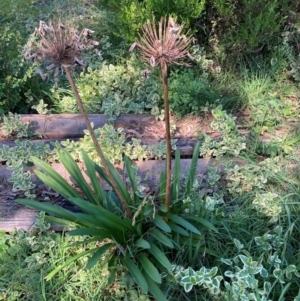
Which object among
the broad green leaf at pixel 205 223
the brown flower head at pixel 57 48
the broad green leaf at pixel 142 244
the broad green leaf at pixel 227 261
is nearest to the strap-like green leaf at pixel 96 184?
the broad green leaf at pixel 142 244

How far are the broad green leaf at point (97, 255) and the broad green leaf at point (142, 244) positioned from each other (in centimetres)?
17

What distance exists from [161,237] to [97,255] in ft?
1.20

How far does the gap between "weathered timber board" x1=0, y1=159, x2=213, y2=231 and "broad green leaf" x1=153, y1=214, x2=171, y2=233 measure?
0.51 meters

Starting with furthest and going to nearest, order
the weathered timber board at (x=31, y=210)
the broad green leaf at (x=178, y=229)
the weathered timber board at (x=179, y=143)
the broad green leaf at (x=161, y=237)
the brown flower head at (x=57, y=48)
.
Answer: the weathered timber board at (x=179, y=143) → the weathered timber board at (x=31, y=210) → the broad green leaf at (x=178, y=229) → the broad green leaf at (x=161, y=237) → the brown flower head at (x=57, y=48)

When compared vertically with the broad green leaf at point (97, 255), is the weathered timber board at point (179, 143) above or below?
above

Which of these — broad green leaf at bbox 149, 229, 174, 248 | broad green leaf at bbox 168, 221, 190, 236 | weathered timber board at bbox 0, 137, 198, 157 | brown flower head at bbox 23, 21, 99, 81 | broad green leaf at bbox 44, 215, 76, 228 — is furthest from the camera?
weathered timber board at bbox 0, 137, 198, 157

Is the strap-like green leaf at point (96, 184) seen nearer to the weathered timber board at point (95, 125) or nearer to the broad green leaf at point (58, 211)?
the broad green leaf at point (58, 211)

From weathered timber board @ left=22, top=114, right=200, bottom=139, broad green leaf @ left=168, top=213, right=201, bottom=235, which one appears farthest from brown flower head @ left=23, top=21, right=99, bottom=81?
weathered timber board @ left=22, top=114, right=200, bottom=139

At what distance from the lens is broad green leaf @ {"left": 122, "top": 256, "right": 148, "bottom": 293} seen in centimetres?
240

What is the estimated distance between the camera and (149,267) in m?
2.53

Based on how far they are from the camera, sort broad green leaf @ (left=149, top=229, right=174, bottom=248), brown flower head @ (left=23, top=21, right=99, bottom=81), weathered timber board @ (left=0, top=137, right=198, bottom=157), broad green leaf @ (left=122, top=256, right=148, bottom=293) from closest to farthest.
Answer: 1. brown flower head @ (left=23, top=21, right=99, bottom=81)
2. broad green leaf @ (left=122, top=256, right=148, bottom=293)
3. broad green leaf @ (left=149, top=229, right=174, bottom=248)
4. weathered timber board @ (left=0, top=137, right=198, bottom=157)

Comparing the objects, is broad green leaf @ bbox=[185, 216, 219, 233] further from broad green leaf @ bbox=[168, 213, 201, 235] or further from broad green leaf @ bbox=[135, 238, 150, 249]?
broad green leaf @ bbox=[135, 238, 150, 249]

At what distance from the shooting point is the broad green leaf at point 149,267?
2.46 m

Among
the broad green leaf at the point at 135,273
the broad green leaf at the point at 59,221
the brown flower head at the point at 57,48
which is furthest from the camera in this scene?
the broad green leaf at the point at 59,221
